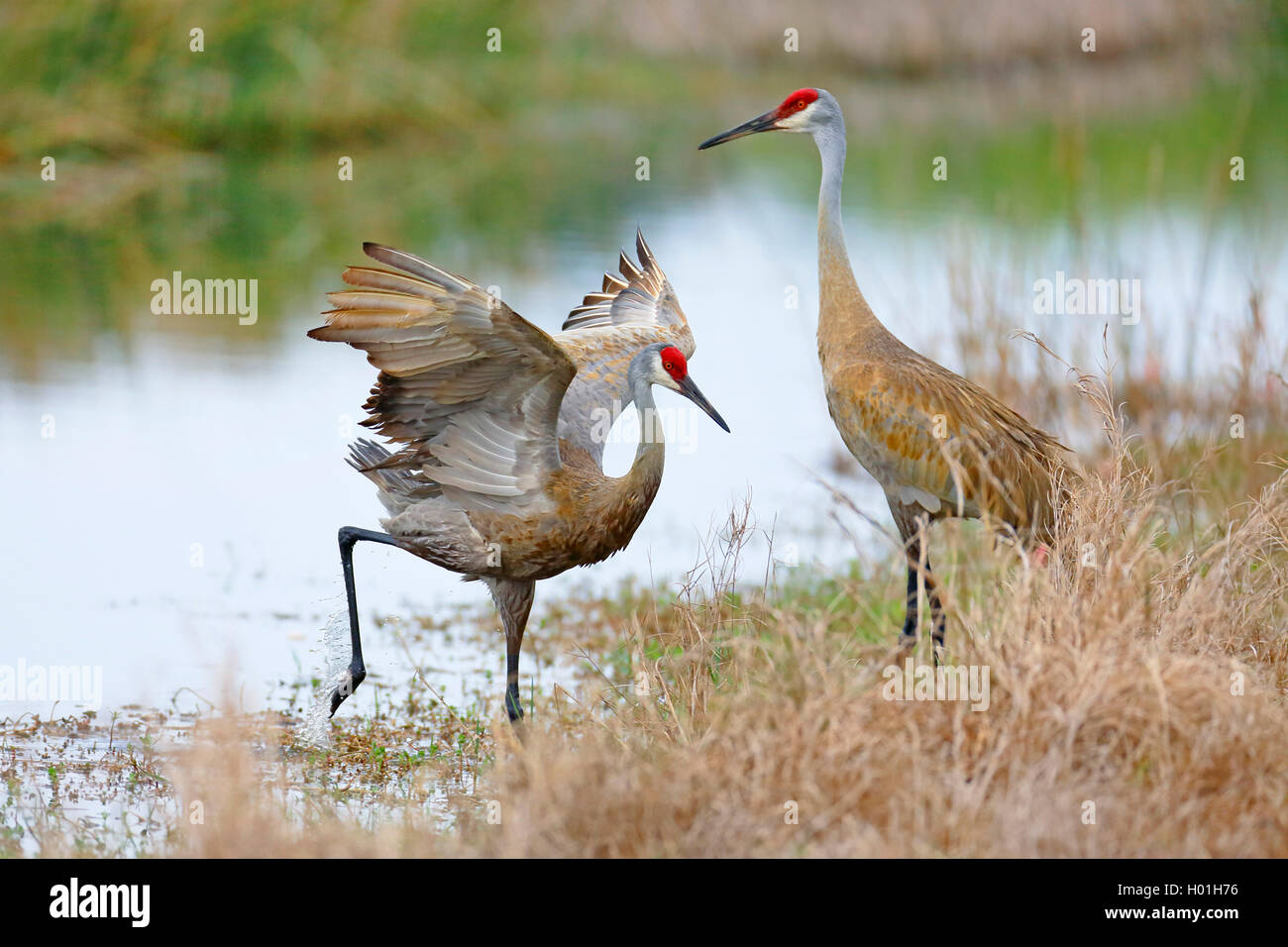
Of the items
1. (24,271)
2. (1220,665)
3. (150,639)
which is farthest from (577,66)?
(1220,665)

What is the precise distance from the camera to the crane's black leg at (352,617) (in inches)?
222

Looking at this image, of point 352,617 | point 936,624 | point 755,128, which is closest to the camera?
point 936,624

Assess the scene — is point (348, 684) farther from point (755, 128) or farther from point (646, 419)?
point (755, 128)

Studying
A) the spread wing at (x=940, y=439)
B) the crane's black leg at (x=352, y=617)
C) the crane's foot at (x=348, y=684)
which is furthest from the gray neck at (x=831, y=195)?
the crane's foot at (x=348, y=684)

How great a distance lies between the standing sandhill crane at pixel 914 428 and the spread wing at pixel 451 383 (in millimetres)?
1145

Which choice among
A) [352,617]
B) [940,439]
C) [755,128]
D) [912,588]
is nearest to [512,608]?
[352,617]

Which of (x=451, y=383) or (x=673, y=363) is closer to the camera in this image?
(x=451, y=383)

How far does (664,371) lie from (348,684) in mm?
1490

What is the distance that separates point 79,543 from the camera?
7453mm

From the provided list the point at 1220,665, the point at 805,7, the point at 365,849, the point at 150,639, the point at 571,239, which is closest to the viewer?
the point at 365,849

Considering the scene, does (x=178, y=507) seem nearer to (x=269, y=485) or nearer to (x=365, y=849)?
(x=269, y=485)

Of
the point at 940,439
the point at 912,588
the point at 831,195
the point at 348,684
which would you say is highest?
the point at 831,195

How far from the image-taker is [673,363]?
18.1 ft
